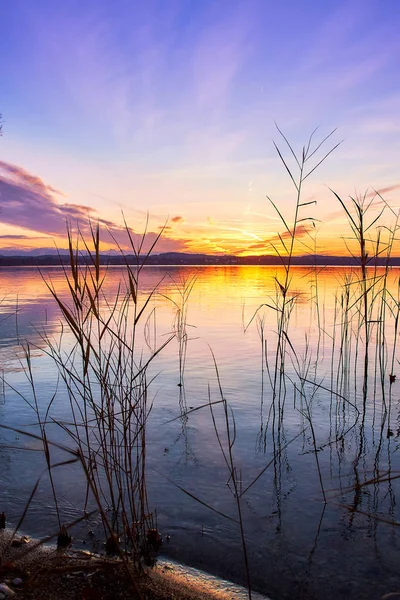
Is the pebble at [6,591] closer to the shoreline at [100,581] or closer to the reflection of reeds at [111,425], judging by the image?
the shoreline at [100,581]

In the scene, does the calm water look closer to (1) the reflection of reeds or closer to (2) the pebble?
(1) the reflection of reeds

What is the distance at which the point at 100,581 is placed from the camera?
8.16ft

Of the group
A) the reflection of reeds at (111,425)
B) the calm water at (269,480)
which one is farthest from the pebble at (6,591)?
the calm water at (269,480)

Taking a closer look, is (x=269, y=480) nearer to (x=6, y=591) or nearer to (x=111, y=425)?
(x=111, y=425)

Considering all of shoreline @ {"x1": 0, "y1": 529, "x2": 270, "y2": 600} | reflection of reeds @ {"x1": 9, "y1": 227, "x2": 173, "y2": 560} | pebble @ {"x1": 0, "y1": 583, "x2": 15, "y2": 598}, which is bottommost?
shoreline @ {"x1": 0, "y1": 529, "x2": 270, "y2": 600}

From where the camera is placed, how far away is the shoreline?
2.38 meters

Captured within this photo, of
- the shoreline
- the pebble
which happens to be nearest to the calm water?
the shoreline

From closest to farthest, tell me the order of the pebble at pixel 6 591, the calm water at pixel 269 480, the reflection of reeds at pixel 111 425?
the pebble at pixel 6 591
the reflection of reeds at pixel 111 425
the calm water at pixel 269 480

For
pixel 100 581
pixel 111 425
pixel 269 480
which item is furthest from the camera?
pixel 269 480

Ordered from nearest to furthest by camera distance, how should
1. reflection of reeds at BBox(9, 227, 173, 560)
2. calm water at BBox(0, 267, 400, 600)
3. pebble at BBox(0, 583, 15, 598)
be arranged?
pebble at BBox(0, 583, 15, 598)
reflection of reeds at BBox(9, 227, 173, 560)
calm water at BBox(0, 267, 400, 600)

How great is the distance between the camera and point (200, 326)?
45.5 ft

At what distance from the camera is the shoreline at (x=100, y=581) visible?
2.38 m

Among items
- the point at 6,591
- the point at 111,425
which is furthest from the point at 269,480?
the point at 6,591

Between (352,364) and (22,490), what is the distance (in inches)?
250
